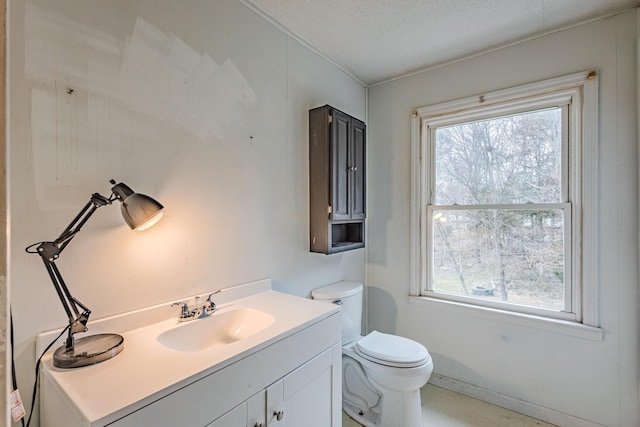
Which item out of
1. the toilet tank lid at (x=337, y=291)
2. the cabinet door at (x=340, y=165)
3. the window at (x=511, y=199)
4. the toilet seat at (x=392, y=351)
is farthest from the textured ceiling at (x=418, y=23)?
the toilet seat at (x=392, y=351)

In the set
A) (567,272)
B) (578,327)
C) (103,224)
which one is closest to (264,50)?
(103,224)

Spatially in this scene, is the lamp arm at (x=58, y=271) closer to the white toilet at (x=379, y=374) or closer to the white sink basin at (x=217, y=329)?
the white sink basin at (x=217, y=329)

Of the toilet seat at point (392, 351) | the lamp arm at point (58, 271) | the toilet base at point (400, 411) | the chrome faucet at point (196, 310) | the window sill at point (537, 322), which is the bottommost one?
the toilet base at point (400, 411)

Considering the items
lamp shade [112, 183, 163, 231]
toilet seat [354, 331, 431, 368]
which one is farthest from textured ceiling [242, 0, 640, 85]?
toilet seat [354, 331, 431, 368]

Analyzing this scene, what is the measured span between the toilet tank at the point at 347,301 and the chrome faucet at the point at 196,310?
805mm

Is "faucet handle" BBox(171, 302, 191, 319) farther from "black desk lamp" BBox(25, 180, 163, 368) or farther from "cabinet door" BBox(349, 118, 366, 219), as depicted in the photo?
"cabinet door" BBox(349, 118, 366, 219)

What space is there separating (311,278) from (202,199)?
96 cm

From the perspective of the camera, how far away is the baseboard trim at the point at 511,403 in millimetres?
1878

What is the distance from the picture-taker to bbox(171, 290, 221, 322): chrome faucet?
133 cm

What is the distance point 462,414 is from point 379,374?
2.44 ft

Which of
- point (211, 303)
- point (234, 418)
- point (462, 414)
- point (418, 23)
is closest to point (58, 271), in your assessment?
point (211, 303)

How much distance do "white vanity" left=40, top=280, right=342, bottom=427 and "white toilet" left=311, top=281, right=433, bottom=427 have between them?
37cm

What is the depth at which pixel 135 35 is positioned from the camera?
124cm

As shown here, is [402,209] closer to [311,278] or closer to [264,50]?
[311,278]
